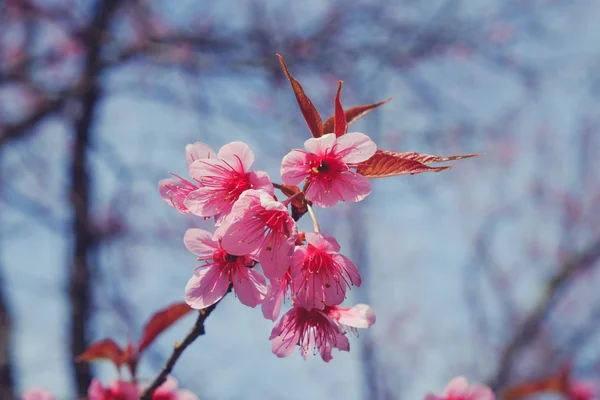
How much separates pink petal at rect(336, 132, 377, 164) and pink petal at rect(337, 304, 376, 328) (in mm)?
331

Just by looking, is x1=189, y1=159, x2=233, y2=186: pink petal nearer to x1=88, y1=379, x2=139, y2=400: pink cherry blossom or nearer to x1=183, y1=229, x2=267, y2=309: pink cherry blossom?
x1=183, y1=229, x2=267, y2=309: pink cherry blossom

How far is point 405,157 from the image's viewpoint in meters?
0.85

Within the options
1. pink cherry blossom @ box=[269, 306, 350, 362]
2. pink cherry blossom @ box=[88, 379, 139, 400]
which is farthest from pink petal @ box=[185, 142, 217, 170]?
pink cherry blossom @ box=[88, 379, 139, 400]

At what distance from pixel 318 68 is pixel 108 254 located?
2244 millimetres

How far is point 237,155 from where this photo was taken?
999 millimetres

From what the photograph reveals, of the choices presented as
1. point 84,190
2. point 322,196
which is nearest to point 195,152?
point 322,196

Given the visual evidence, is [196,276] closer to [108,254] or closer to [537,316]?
[108,254]

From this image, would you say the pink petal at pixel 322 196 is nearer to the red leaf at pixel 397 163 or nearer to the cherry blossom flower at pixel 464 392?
the red leaf at pixel 397 163

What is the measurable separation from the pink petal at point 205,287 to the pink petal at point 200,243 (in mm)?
36

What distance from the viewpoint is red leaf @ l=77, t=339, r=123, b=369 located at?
1.13m

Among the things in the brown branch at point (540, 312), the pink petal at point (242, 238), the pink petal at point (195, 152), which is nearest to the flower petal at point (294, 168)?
the pink petal at point (242, 238)

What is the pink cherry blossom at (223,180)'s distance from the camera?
36.9 inches

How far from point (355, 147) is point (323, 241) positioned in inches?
7.0

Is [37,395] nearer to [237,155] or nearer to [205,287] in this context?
[205,287]
